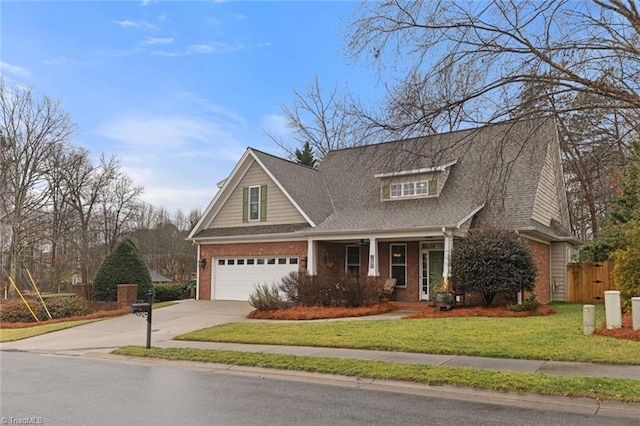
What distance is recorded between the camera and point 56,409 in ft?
21.7

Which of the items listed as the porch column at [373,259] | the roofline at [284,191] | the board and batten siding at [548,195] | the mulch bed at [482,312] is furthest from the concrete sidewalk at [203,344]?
the board and batten siding at [548,195]

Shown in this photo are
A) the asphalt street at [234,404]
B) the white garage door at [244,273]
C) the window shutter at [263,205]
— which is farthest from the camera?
the window shutter at [263,205]

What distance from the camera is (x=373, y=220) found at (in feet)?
67.1

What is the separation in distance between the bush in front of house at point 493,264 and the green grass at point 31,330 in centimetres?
1304

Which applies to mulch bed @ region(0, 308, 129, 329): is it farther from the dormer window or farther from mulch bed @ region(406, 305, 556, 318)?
the dormer window

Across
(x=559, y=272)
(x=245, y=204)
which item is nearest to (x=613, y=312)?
(x=559, y=272)

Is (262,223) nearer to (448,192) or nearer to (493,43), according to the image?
(448,192)

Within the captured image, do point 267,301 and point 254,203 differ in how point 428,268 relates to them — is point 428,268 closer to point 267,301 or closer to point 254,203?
point 267,301

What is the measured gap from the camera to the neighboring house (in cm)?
1891

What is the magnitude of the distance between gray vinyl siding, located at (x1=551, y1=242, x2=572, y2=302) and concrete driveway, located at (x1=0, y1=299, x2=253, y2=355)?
12675 millimetres

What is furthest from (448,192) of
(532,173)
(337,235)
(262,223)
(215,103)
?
(215,103)

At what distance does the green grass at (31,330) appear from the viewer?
1565cm

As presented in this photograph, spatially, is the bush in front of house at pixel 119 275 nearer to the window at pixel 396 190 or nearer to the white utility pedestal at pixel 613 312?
the window at pixel 396 190

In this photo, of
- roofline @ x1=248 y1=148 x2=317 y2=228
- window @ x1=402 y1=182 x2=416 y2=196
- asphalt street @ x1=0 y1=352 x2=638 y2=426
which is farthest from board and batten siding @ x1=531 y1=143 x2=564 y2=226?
asphalt street @ x1=0 y1=352 x2=638 y2=426
